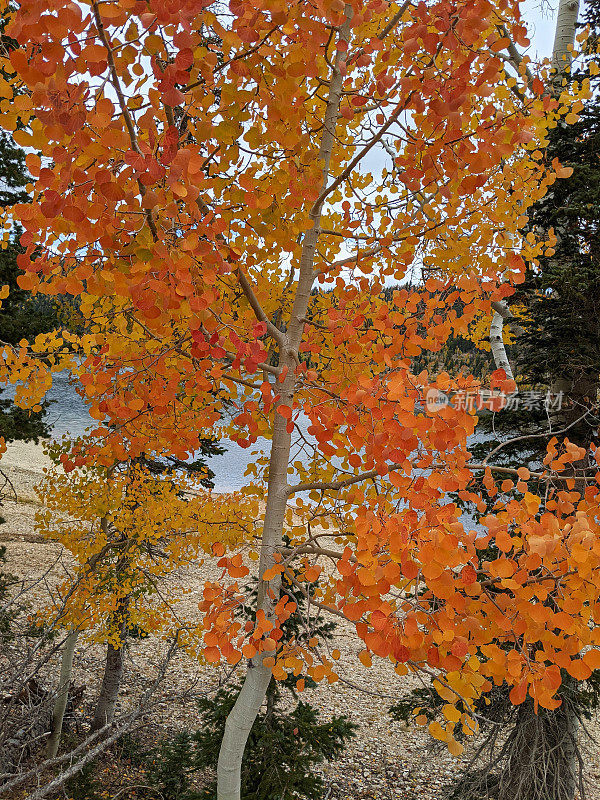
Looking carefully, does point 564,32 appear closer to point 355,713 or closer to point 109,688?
point 109,688

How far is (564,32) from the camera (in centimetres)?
512

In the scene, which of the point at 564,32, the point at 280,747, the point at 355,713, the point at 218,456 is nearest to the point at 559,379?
the point at 564,32

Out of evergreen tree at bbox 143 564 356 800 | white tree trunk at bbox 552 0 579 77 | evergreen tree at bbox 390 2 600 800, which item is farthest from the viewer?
white tree trunk at bbox 552 0 579 77

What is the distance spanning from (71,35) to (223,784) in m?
2.97

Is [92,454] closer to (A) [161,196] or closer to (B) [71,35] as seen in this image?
(A) [161,196]

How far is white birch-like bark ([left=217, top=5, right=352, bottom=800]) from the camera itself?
2.39m

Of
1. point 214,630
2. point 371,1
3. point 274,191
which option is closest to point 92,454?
point 214,630

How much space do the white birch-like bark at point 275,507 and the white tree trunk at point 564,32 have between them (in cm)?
394

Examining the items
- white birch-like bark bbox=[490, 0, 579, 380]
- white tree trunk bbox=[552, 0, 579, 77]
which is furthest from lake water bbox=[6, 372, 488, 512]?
white tree trunk bbox=[552, 0, 579, 77]

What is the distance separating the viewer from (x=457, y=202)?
2.69 m

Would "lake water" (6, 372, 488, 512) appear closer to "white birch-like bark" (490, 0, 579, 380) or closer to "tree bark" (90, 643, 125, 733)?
"tree bark" (90, 643, 125, 733)

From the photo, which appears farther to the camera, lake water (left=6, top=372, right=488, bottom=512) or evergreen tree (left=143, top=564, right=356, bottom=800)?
lake water (left=6, top=372, right=488, bottom=512)

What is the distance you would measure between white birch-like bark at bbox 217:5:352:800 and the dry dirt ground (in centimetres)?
224

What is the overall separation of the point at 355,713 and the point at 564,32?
948cm
